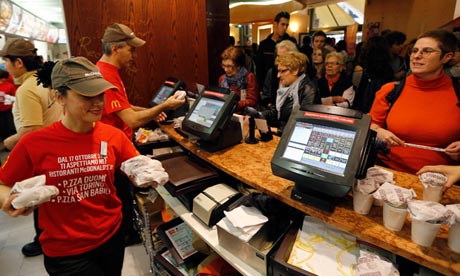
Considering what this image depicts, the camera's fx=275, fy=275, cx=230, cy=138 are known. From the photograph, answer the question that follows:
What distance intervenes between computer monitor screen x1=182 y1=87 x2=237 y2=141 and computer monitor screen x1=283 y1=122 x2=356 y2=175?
590 millimetres

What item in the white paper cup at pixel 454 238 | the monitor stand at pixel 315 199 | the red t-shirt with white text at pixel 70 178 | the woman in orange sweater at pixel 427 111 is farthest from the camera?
the woman in orange sweater at pixel 427 111

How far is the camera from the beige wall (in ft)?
17.1

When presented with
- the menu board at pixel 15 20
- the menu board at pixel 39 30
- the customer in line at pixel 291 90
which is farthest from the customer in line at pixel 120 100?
the menu board at pixel 39 30

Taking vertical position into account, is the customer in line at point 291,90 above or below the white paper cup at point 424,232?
above

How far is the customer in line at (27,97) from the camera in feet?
6.30

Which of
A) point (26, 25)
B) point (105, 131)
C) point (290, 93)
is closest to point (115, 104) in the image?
point (105, 131)

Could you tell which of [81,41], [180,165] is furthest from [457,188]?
[81,41]

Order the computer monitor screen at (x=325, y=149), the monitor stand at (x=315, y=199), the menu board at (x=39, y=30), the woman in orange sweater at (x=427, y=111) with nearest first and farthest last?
the computer monitor screen at (x=325, y=149) → the monitor stand at (x=315, y=199) → the woman in orange sweater at (x=427, y=111) → the menu board at (x=39, y=30)

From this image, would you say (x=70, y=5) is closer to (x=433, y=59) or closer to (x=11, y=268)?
(x=11, y=268)

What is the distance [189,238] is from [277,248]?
0.83m

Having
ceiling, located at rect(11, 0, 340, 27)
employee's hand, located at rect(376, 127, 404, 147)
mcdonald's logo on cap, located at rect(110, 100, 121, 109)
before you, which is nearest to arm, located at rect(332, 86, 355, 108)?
employee's hand, located at rect(376, 127, 404, 147)

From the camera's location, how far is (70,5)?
2643 mm

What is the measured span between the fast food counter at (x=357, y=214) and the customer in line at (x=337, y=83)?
1789 millimetres

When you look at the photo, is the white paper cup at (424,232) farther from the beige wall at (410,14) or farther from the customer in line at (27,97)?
the beige wall at (410,14)
